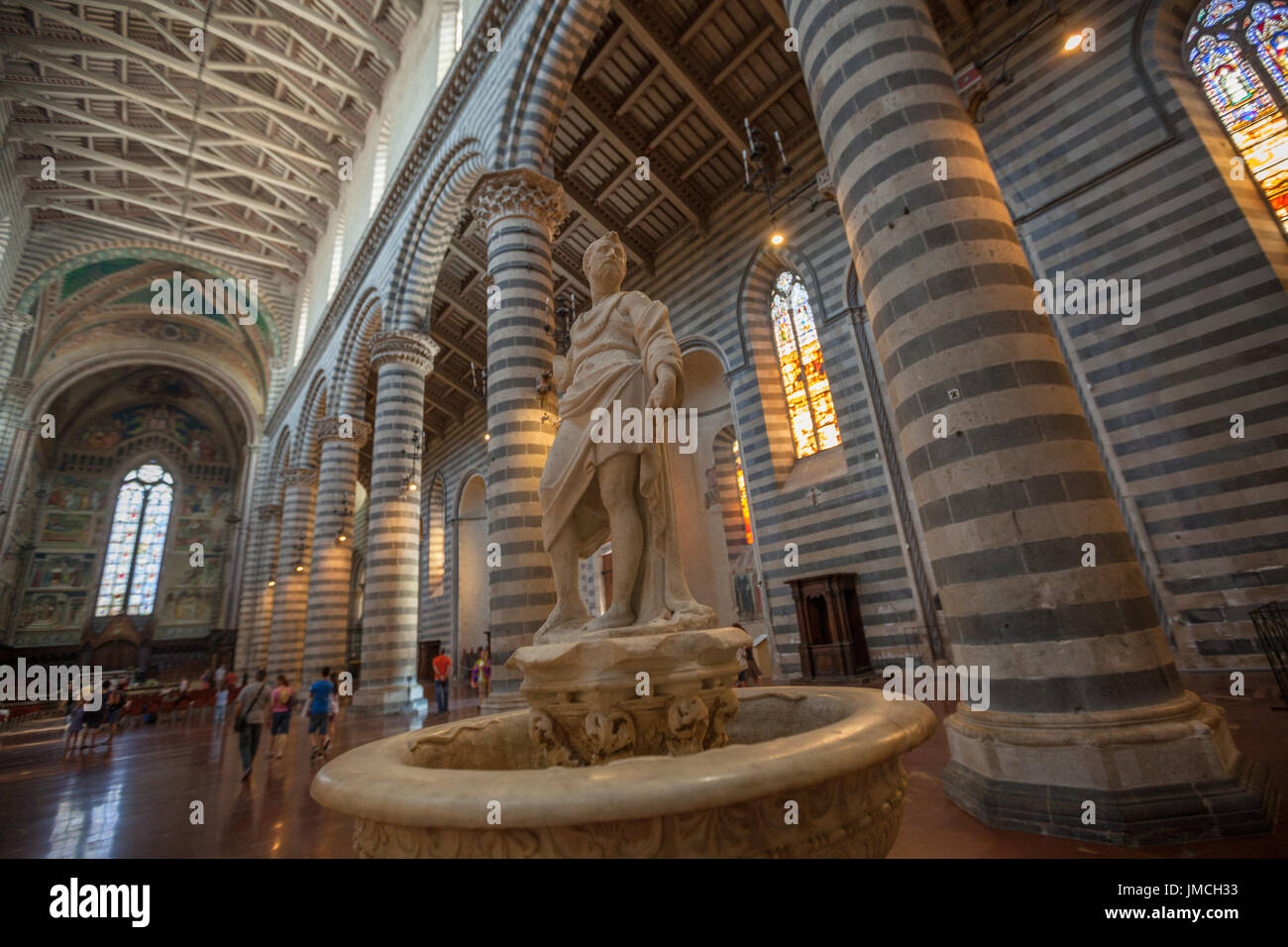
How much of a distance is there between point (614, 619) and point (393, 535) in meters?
10.2

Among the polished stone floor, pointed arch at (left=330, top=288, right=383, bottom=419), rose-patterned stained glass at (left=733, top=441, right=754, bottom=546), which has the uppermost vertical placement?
pointed arch at (left=330, top=288, right=383, bottom=419)

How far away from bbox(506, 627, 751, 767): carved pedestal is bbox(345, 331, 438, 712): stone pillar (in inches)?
400

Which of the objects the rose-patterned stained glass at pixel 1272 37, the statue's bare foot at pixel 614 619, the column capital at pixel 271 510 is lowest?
the statue's bare foot at pixel 614 619

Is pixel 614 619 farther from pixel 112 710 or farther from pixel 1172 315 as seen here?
pixel 112 710

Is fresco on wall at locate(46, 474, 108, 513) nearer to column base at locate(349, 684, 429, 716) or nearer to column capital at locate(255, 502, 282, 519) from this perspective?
column capital at locate(255, 502, 282, 519)

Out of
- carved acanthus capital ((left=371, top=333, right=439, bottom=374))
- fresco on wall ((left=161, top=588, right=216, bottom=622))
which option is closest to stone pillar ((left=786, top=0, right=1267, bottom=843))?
carved acanthus capital ((left=371, top=333, right=439, bottom=374))

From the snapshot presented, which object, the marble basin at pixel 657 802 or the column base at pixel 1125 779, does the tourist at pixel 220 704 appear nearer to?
the marble basin at pixel 657 802

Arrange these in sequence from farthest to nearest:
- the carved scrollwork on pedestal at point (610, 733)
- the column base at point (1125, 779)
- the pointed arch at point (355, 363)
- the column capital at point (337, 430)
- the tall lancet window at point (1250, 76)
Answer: the pointed arch at point (355, 363), the column capital at point (337, 430), the tall lancet window at point (1250, 76), the column base at point (1125, 779), the carved scrollwork on pedestal at point (610, 733)

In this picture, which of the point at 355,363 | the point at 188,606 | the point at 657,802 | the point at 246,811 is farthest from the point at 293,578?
the point at 657,802

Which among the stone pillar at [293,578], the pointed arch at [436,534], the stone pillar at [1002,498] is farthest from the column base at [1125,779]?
the pointed arch at [436,534]

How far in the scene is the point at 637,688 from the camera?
2.09 metres

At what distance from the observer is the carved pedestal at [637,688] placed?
6.78ft

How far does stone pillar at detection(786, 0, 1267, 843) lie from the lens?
2525mm
